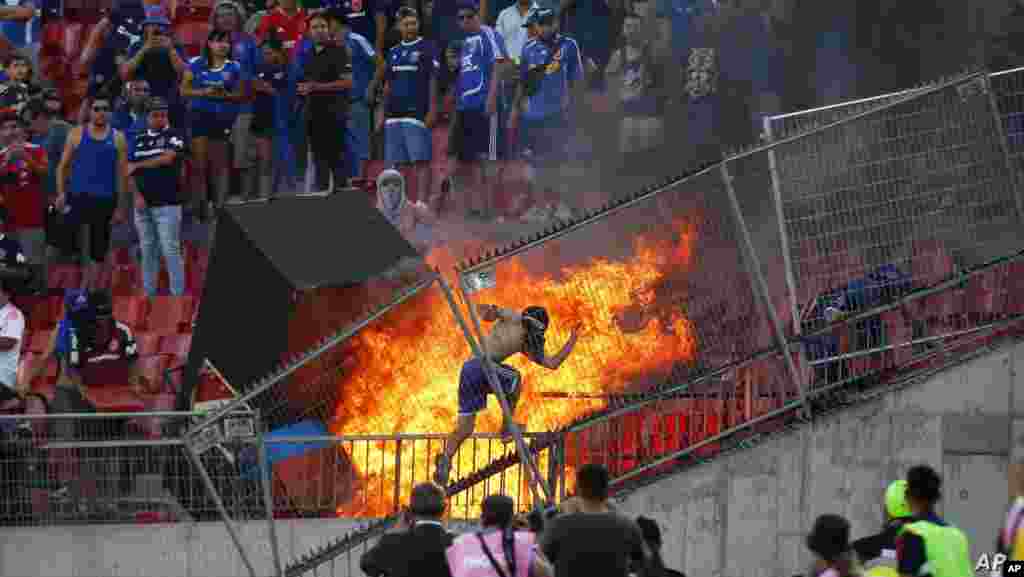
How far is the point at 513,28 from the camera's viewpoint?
72.7 ft

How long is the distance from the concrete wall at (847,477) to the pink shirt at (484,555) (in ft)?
13.0

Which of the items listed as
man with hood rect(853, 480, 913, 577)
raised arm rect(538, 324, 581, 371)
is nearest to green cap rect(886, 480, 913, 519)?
man with hood rect(853, 480, 913, 577)

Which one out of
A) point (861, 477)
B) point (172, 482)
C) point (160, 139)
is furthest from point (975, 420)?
point (160, 139)

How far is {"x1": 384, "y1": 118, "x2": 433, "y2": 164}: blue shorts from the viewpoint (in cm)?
2189

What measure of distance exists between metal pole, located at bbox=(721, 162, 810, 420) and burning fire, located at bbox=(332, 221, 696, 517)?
0.34 meters

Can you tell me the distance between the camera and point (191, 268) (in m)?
21.1

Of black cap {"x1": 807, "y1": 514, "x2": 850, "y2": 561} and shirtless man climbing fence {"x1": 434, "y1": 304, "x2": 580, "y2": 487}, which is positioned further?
shirtless man climbing fence {"x1": 434, "y1": 304, "x2": 580, "y2": 487}

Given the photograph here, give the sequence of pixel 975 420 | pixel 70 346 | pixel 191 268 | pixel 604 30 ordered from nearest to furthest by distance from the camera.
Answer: pixel 975 420 < pixel 70 346 < pixel 191 268 < pixel 604 30

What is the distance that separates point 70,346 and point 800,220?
678 centimetres

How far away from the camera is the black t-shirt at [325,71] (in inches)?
844

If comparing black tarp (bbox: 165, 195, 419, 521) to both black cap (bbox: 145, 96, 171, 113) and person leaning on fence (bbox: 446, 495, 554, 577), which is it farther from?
person leaning on fence (bbox: 446, 495, 554, 577)

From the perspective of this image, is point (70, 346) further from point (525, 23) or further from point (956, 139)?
point (956, 139)

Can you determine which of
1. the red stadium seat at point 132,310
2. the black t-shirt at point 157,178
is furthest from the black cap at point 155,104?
the red stadium seat at point 132,310

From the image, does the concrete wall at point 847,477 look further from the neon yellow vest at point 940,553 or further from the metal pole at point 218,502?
the neon yellow vest at point 940,553
